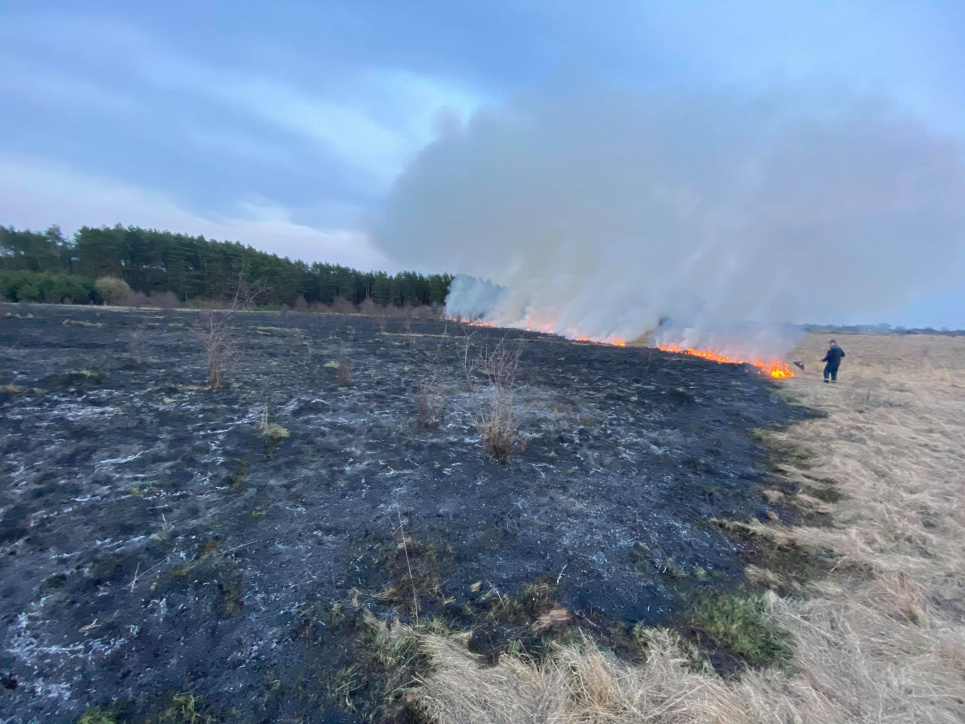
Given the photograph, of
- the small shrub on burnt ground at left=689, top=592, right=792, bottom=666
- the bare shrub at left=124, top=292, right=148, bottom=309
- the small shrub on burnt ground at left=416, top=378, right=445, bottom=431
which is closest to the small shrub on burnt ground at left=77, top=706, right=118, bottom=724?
the small shrub on burnt ground at left=689, top=592, right=792, bottom=666

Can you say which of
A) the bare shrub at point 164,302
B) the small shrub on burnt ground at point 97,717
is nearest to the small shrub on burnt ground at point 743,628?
the small shrub on burnt ground at point 97,717

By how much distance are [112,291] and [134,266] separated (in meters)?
12.0

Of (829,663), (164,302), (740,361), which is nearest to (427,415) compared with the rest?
(829,663)

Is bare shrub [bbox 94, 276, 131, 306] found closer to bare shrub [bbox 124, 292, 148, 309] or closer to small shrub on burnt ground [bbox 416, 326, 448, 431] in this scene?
bare shrub [bbox 124, 292, 148, 309]

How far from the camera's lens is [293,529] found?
5.37 meters

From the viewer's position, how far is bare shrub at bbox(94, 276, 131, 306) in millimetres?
42625

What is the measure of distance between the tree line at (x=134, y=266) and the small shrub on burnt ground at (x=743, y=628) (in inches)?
1817

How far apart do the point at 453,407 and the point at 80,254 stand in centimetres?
6162

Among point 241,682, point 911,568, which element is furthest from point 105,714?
point 911,568

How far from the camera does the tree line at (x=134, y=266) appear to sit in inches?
1602

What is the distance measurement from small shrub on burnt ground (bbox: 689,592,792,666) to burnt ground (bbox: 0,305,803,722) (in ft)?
0.76

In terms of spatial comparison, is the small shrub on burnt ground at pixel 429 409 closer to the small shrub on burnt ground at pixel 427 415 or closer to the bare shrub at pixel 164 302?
the small shrub on burnt ground at pixel 427 415

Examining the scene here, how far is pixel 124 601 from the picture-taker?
4.03 m

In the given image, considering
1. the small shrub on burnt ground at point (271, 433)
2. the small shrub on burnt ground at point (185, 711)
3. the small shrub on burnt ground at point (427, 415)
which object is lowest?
the small shrub on burnt ground at point (185, 711)
